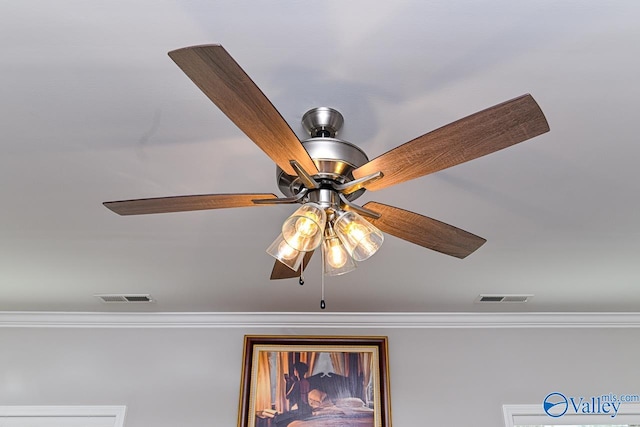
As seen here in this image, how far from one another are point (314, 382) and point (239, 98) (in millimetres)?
2542

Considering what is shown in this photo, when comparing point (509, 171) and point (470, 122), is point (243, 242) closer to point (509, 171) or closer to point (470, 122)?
point (509, 171)

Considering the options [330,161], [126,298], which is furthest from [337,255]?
[126,298]

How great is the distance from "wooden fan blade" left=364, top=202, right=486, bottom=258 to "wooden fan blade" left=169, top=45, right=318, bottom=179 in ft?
0.94

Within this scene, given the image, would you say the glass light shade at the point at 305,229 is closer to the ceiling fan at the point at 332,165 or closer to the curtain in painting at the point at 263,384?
the ceiling fan at the point at 332,165

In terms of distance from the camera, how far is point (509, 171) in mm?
1690

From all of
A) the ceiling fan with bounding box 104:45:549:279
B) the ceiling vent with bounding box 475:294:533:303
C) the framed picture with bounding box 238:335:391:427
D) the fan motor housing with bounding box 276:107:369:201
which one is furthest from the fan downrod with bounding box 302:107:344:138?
the framed picture with bounding box 238:335:391:427

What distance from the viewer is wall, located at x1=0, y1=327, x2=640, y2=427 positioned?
10.0ft

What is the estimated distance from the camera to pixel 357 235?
3.70 feet

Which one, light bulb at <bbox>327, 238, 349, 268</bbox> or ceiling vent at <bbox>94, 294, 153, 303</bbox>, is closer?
light bulb at <bbox>327, 238, 349, 268</bbox>

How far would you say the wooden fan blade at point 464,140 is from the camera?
885mm

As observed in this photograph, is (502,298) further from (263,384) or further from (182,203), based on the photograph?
(182,203)

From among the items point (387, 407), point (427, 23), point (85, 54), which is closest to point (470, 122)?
point (427, 23)

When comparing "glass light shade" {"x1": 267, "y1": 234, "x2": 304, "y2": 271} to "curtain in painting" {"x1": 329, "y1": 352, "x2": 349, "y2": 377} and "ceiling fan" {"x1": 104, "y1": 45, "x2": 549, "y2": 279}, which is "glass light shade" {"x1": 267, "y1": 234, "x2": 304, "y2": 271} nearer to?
"ceiling fan" {"x1": 104, "y1": 45, "x2": 549, "y2": 279}

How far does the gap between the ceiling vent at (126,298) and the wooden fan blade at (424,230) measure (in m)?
2.09
